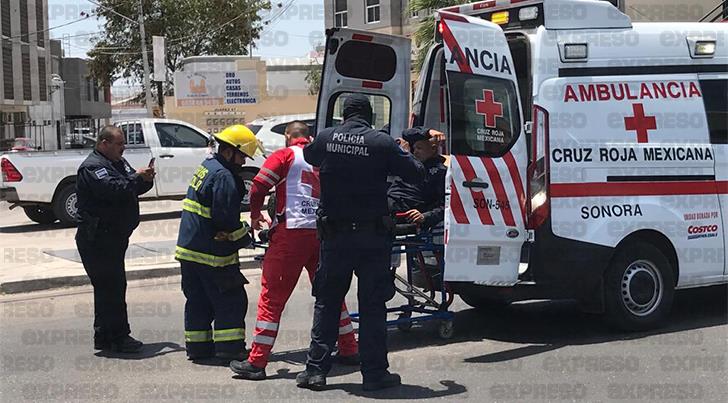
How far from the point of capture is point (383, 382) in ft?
19.1

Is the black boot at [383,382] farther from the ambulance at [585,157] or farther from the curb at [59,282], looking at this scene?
the curb at [59,282]

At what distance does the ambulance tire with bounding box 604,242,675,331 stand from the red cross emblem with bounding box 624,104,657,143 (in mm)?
861

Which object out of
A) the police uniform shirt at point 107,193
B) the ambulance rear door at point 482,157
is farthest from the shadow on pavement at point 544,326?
the police uniform shirt at point 107,193

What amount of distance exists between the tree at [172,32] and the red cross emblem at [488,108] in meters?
37.2

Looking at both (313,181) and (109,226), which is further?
(109,226)

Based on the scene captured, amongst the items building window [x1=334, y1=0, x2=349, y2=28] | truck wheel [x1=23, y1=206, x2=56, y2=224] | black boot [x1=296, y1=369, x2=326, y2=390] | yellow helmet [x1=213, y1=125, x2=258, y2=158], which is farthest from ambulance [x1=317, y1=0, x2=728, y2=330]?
building window [x1=334, y1=0, x2=349, y2=28]

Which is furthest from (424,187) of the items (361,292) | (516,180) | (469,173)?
(361,292)

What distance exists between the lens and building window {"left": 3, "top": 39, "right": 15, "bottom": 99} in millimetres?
48575

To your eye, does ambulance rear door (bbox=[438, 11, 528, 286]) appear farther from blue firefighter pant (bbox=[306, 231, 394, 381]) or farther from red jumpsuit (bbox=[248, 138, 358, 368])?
red jumpsuit (bbox=[248, 138, 358, 368])

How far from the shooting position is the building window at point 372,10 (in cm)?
3106

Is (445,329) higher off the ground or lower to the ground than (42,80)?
lower

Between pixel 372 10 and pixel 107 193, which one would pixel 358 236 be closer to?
pixel 107 193

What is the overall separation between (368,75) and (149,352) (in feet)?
10.7

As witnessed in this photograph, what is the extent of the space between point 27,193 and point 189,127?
3159 mm
